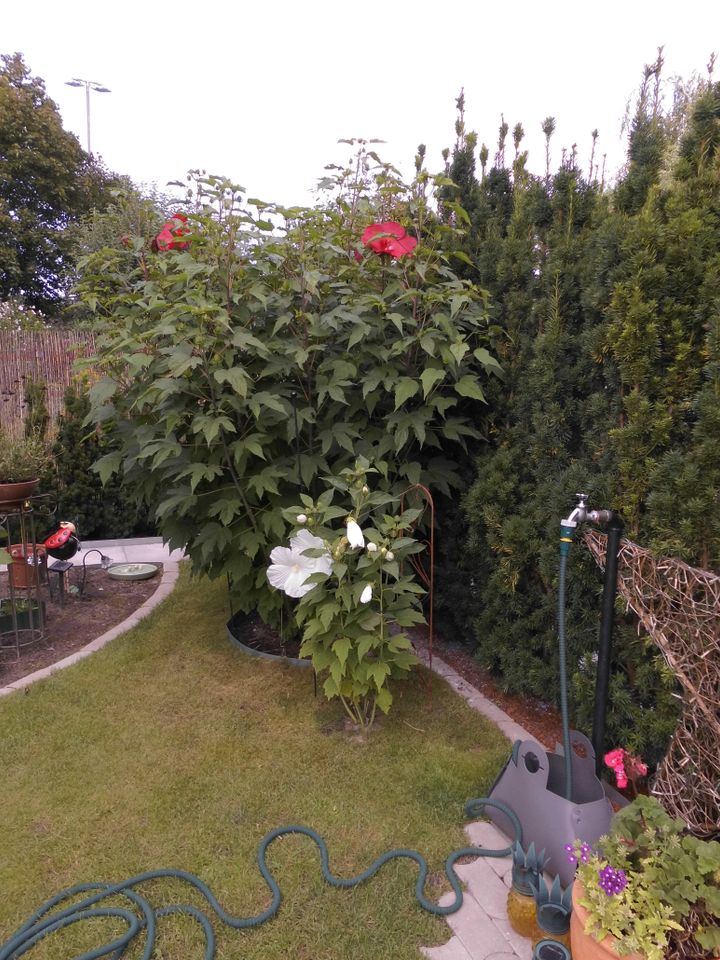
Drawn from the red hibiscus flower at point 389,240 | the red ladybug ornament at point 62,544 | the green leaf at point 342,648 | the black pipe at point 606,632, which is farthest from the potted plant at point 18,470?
the black pipe at point 606,632

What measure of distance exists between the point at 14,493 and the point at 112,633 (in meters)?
0.94

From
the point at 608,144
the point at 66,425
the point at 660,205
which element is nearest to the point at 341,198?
the point at 608,144

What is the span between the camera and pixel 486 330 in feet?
9.45

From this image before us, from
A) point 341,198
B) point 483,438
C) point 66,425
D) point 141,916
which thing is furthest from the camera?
point 66,425

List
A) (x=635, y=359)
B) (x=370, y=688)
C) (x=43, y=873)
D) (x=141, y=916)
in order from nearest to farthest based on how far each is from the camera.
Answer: (x=141, y=916), (x=43, y=873), (x=635, y=359), (x=370, y=688)

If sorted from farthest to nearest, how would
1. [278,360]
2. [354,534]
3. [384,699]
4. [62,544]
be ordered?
[62,544] → [278,360] → [384,699] → [354,534]

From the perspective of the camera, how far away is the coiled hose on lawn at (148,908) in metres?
1.54

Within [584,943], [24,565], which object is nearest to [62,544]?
[24,565]

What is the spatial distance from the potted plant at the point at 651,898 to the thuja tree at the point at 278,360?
1.55 meters

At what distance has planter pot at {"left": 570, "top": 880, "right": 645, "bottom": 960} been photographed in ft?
4.17

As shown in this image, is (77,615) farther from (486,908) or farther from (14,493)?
(486,908)

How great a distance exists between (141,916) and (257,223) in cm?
237

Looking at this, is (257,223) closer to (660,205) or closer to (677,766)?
(660,205)

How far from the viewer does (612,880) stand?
1342 mm
